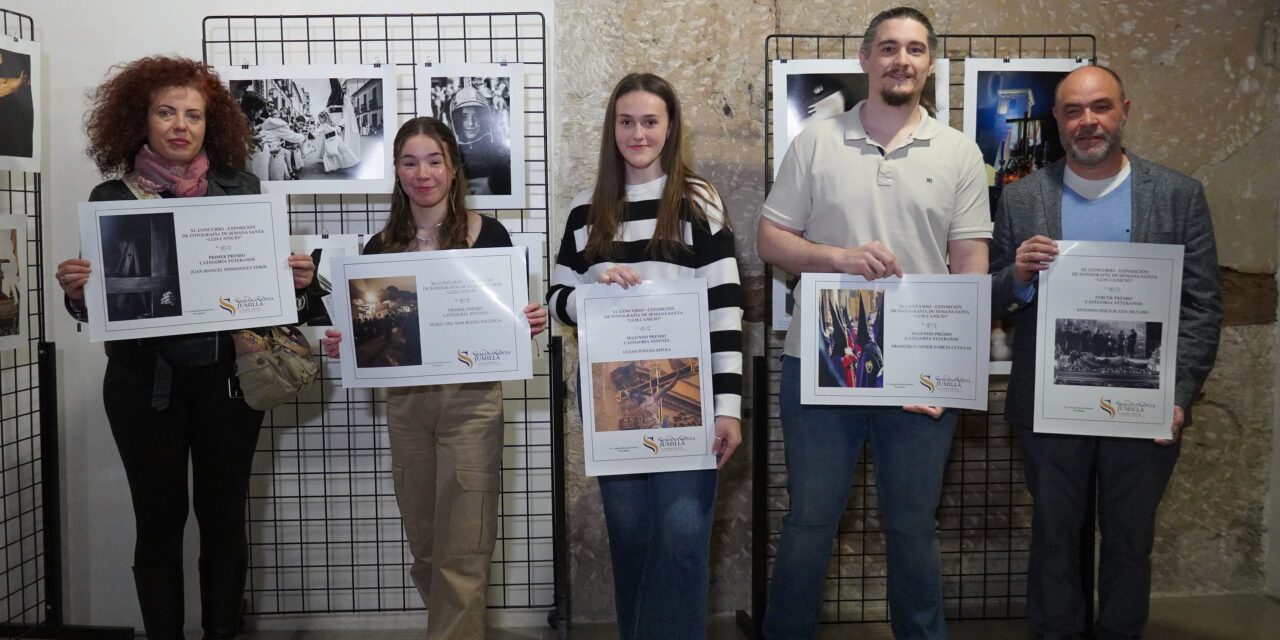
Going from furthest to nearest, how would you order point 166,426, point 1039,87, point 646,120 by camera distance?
point 1039,87 → point 166,426 → point 646,120

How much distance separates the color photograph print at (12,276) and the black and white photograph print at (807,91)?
2.40 meters

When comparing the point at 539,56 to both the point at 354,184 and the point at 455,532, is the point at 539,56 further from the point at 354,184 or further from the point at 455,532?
the point at 455,532

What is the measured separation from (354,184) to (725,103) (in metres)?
1.30

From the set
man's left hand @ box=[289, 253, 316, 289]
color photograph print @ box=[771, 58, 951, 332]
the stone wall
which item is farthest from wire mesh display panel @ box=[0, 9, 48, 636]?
color photograph print @ box=[771, 58, 951, 332]

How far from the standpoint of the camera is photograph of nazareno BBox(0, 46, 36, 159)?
9.11ft

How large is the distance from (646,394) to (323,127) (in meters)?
1.54

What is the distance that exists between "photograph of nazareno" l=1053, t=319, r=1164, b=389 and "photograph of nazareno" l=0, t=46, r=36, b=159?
3060 millimetres

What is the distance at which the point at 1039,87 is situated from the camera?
311 cm

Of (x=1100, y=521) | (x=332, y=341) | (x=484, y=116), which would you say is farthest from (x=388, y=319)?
(x=1100, y=521)

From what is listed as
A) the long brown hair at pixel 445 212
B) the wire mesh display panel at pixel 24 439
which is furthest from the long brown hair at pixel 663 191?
the wire mesh display panel at pixel 24 439

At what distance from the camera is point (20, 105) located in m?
2.84

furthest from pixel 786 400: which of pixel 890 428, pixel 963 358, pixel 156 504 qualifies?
pixel 156 504

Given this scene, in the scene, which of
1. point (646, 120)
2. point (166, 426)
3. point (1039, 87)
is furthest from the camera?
point (1039, 87)

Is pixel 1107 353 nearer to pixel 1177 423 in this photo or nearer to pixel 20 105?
pixel 1177 423
